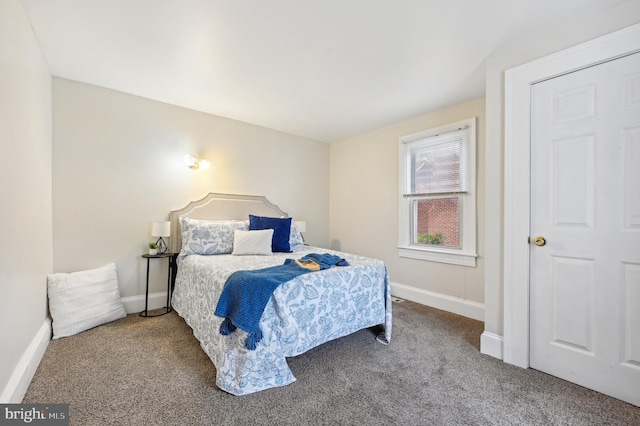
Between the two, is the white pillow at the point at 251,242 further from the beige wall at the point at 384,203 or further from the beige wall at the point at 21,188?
the beige wall at the point at 384,203

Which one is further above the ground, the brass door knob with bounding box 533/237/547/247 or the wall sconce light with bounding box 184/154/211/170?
→ the wall sconce light with bounding box 184/154/211/170

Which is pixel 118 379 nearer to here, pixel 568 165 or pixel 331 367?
pixel 331 367

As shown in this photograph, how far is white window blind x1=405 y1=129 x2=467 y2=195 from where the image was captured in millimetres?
3240

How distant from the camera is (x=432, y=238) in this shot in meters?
3.55

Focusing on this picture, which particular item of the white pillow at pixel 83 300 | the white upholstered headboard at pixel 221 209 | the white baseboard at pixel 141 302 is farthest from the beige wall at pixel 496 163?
the white pillow at pixel 83 300

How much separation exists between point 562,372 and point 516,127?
1734 mm

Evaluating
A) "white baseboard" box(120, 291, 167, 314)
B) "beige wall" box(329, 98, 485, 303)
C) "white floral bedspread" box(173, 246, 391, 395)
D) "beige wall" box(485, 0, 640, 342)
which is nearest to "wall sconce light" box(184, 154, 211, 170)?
"white floral bedspread" box(173, 246, 391, 395)

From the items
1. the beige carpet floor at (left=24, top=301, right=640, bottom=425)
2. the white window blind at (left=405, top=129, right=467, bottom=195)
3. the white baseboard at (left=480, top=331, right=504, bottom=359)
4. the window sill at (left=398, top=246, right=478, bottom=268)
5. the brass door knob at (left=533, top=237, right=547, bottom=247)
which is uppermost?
the white window blind at (left=405, top=129, right=467, bottom=195)

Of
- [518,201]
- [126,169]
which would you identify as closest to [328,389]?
[518,201]

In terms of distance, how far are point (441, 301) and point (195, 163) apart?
3387 mm

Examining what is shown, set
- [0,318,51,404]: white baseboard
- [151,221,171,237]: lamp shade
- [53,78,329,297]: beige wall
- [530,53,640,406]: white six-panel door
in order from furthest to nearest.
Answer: [151,221,171,237]: lamp shade
[53,78,329,297]: beige wall
[530,53,640,406]: white six-panel door
[0,318,51,404]: white baseboard

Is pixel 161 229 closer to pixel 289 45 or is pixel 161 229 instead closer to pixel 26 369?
pixel 26 369

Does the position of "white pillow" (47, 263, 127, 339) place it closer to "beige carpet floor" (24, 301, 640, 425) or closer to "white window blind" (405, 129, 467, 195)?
"beige carpet floor" (24, 301, 640, 425)

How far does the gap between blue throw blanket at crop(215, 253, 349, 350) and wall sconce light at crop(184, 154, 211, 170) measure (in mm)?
1924
